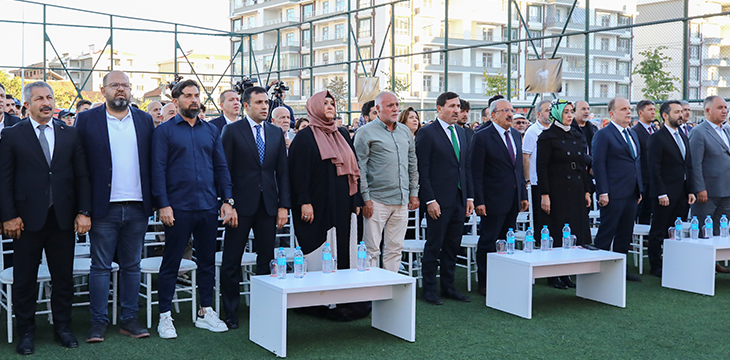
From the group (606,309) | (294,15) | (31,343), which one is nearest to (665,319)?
(606,309)

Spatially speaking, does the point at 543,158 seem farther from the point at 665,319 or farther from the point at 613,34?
the point at 613,34

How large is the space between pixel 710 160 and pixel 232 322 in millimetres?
4826

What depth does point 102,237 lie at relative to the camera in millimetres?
4305

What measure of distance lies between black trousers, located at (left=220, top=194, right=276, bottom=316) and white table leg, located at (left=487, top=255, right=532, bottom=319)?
1.66 m

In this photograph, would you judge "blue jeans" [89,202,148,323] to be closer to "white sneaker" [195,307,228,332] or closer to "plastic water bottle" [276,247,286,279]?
"white sneaker" [195,307,228,332]

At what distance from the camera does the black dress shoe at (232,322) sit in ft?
15.4

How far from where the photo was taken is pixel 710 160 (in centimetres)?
686

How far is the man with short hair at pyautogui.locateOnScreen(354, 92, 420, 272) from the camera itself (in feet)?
16.9

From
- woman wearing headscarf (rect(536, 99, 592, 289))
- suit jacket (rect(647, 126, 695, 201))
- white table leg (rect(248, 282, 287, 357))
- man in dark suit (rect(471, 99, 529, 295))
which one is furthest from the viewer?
suit jacket (rect(647, 126, 695, 201))

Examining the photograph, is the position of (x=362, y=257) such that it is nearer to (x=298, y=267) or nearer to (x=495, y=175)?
(x=298, y=267)

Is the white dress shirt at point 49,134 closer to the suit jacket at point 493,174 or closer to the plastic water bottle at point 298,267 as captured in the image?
the plastic water bottle at point 298,267

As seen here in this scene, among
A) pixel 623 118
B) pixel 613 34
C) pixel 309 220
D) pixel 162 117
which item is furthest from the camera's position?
pixel 613 34

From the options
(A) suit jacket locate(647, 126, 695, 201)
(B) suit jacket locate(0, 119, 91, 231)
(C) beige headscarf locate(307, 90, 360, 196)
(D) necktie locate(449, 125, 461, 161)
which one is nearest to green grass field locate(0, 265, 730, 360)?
(B) suit jacket locate(0, 119, 91, 231)

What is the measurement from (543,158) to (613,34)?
798 cm
